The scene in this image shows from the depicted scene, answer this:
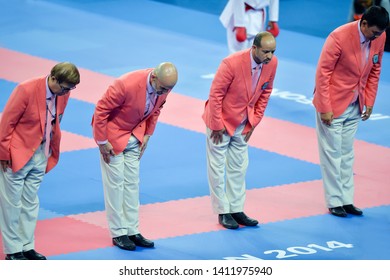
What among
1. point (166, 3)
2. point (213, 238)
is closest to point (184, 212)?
point (213, 238)

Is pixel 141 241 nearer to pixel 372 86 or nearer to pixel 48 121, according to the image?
pixel 48 121

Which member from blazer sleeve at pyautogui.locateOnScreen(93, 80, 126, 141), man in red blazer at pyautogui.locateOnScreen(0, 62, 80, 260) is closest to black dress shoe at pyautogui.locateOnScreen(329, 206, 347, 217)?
blazer sleeve at pyautogui.locateOnScreen(93, 80, 126, 141)

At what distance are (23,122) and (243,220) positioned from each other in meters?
2.83

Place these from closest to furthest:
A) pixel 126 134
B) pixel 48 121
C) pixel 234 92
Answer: pixel 48 121, pixel 126 134, pixel 234 92

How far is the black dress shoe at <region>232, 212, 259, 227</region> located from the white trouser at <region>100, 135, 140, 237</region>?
125 cm

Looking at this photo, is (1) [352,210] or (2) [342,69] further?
(1) [352,210]

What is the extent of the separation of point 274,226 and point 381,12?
8.17ft

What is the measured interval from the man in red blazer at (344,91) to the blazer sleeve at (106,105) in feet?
7.84

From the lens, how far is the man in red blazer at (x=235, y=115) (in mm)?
10516

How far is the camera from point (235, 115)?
10.7 meters

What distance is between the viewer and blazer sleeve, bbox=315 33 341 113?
1095 centimetres

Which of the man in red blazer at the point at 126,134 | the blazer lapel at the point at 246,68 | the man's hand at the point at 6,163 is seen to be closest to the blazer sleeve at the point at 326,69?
the blazer lapel at the point at 246,68

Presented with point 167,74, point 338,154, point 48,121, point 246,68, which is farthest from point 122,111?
point 338,154
